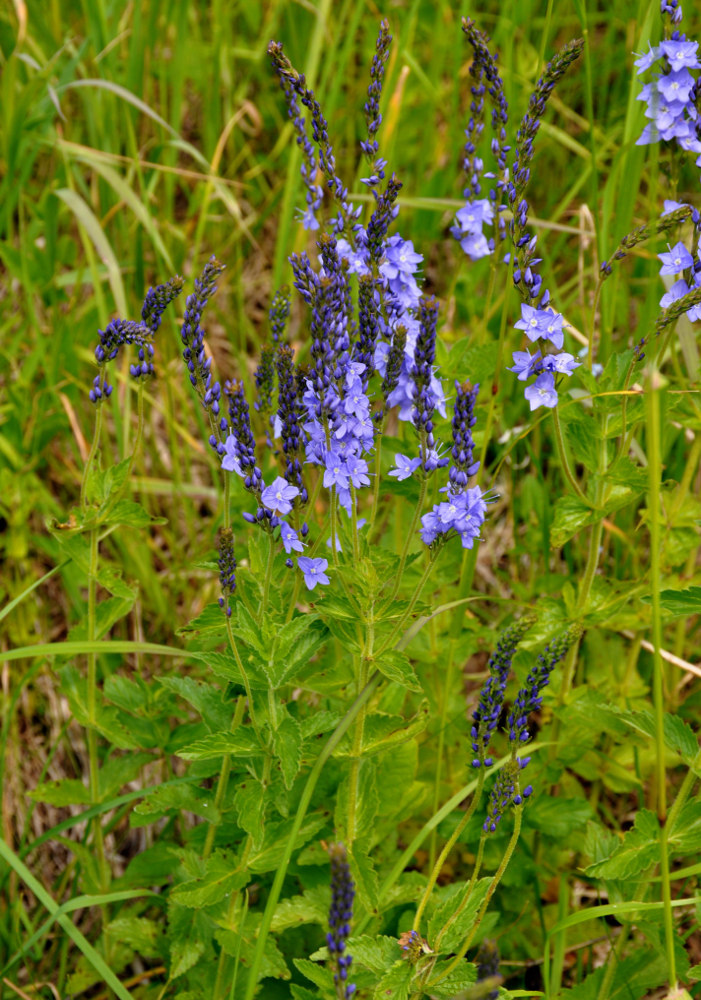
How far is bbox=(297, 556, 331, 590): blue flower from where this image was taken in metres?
3.05

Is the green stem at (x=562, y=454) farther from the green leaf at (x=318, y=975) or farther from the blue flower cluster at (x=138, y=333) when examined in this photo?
the green leaf at (x=318, y=975)

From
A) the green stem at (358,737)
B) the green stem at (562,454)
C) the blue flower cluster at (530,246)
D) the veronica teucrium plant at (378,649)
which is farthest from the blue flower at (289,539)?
the green stem at (562,454)

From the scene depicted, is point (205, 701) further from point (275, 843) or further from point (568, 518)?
point (568, 518)

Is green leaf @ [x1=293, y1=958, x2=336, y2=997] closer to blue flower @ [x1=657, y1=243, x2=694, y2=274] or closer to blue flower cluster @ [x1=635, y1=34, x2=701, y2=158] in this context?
blue flower @ [x1=657, y1=243, x2=694, y2=274]

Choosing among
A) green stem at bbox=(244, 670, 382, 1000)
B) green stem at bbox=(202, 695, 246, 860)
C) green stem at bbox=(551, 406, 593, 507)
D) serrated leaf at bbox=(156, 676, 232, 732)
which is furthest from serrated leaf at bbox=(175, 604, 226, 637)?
green stem at bbox=(551, 406, 593, 507)

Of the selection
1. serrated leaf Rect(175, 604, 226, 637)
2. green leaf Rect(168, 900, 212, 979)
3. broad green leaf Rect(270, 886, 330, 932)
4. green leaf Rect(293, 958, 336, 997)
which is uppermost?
serrated leaf Rect(175, 604, 226, 637)

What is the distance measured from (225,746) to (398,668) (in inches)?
23.5

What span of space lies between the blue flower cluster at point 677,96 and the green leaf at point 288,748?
2.41 m

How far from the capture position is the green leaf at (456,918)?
285 cm

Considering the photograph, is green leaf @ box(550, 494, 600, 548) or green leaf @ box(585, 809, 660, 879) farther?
green leaf @ box(550, 494, 600, 548)

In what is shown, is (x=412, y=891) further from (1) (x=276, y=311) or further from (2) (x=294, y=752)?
(1) (x=276, y=311)

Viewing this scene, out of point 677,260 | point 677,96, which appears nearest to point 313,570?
point 677,260

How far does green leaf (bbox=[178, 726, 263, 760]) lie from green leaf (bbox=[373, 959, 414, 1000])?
→ 0.75 m

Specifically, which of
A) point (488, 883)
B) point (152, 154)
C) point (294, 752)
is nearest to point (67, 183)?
point (152, 154)
